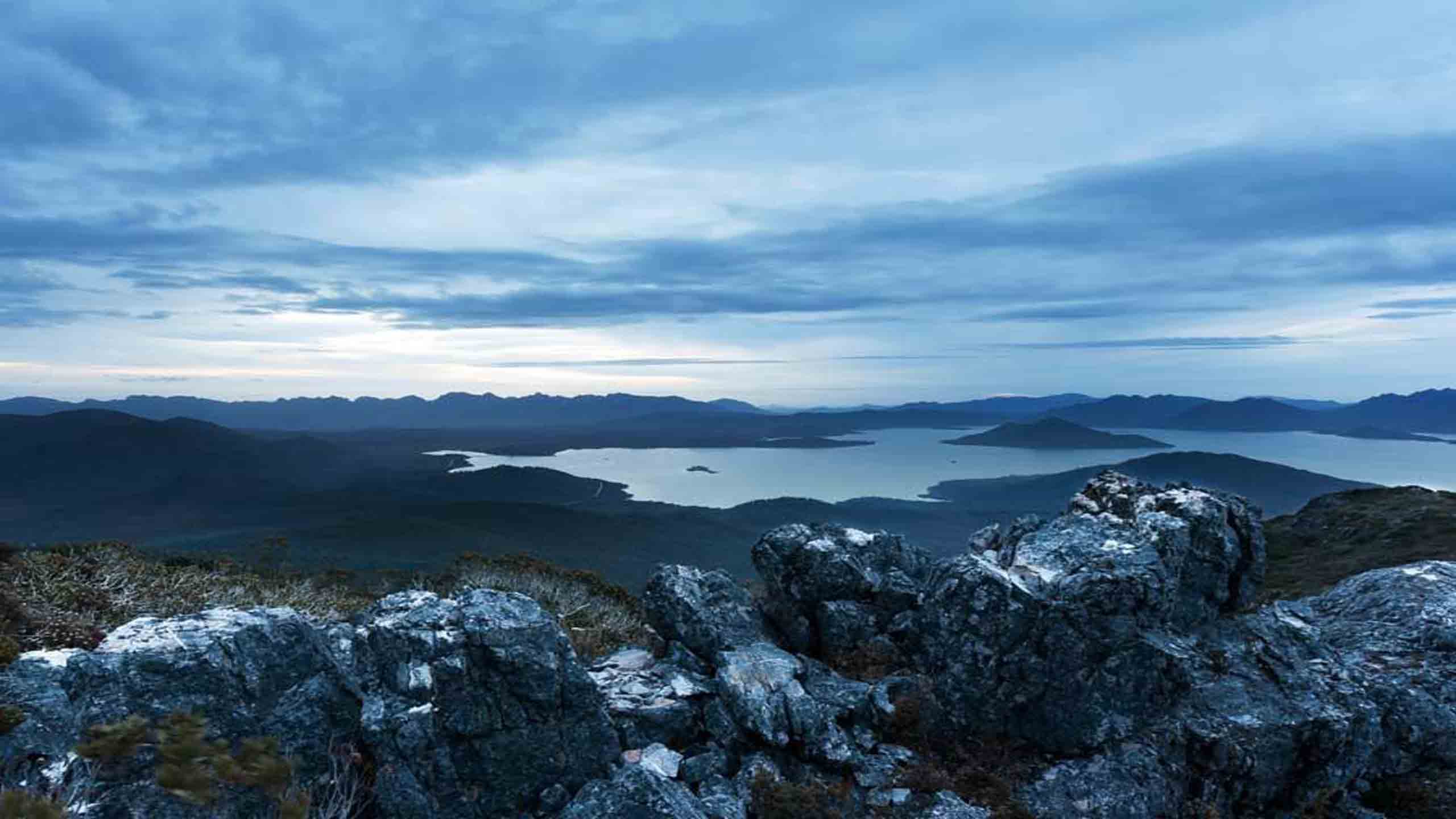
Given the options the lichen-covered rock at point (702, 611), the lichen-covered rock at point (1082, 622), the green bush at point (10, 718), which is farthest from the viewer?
the lichen-covered rock at point (702, 611)

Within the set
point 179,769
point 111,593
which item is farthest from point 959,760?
point 111,593

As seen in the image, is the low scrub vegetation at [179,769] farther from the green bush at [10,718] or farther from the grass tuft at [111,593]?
the grass tuft at [111,593]

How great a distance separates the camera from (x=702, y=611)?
15.9 meters

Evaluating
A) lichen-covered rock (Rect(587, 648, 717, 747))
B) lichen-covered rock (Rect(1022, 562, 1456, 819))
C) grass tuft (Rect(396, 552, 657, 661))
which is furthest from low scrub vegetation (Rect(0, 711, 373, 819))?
lichen-covered rock (Rect(1022, 562, 1456, 819))

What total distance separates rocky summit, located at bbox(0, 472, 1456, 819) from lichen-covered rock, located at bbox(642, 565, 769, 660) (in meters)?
0.49

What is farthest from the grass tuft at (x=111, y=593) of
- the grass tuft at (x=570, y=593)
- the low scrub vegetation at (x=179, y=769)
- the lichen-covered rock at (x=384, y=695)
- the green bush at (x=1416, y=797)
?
the green bush at (x=1416, y=797)

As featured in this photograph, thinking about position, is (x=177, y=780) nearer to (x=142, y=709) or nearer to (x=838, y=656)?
(x=142, y=709)

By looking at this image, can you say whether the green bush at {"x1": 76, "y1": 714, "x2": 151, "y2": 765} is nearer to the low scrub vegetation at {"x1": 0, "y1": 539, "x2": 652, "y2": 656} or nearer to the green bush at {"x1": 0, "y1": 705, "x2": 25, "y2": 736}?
the green bush at {"x1": 0, "y1": 705, "x2": 25, "y2": 736}

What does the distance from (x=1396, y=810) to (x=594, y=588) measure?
72.7 ft

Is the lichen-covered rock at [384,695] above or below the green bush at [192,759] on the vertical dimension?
below

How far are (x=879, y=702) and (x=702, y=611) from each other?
14.2 ft

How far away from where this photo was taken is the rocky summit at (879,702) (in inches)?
412

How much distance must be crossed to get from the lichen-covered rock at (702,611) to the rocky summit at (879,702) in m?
0.49

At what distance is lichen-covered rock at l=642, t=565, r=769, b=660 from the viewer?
15414mm
